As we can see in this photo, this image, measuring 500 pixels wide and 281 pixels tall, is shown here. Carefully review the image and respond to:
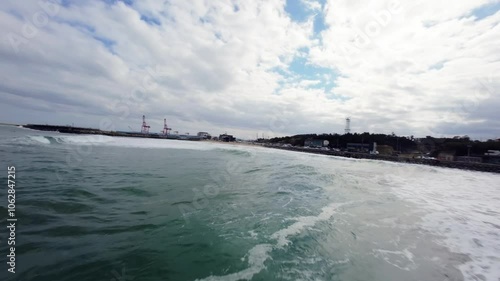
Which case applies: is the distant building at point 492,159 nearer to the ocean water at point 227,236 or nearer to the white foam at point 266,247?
the ocean water at point 227,236

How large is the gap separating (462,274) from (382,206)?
15.2 ft

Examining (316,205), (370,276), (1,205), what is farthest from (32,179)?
(370,276)

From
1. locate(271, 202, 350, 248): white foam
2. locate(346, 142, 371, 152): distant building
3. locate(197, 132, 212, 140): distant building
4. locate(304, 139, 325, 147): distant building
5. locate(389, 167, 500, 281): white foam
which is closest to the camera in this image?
locate(389, 167, 500, 281): white foam

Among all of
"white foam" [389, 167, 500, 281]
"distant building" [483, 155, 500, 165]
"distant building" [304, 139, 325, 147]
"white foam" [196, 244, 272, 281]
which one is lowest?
"white foam" [389, 167, 500, 281]

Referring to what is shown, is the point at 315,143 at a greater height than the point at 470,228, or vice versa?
the point at 315,143

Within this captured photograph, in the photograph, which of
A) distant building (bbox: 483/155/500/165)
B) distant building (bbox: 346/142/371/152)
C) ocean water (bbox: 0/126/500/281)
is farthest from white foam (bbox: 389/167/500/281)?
distant building (bbox: 346/142/371/152)

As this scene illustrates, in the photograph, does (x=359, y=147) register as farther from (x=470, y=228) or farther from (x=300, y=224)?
(x=300, y=224)

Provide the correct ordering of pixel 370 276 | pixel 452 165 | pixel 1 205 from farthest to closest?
pixel 452 165 → pixel 1 205 → pixel 370 276

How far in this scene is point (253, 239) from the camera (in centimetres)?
532

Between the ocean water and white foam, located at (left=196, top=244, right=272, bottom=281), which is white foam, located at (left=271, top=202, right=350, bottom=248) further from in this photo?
white foam, located at (left=196, top=244, right=272, bottom=281)

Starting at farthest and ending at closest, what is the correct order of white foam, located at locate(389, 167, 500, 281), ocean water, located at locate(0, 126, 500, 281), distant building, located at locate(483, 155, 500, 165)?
distant building, located at locate(483, 155, 500, 165)
white foam, located at locate(389, 167, 500, 281)
ocean water, located at locate(0, 126, 500, 281)

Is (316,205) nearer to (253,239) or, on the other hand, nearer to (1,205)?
(253,239)

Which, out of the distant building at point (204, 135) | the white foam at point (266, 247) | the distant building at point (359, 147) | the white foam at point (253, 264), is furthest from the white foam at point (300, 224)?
the distant building at point (204, 135)

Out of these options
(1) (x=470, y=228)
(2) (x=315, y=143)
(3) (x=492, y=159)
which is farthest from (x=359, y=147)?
(1) (x=470, y=228)
